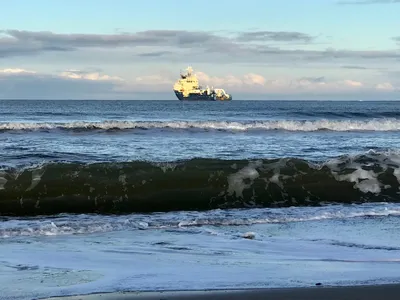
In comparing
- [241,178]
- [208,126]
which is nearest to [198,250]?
[241,178]

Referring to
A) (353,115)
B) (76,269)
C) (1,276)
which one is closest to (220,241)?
(76,269)

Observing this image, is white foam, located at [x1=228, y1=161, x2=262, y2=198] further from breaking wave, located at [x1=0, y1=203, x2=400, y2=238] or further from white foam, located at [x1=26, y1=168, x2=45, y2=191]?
white foam, located at [x1=26, y1=168, x2=45, y2=191]

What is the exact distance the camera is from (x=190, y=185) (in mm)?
11461

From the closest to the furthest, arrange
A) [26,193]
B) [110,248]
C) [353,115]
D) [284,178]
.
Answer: [110,248] < [26,193] < [284,178] < [353,115]

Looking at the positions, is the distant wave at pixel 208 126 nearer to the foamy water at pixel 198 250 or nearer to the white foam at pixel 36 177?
the white foam at pixel 36 177

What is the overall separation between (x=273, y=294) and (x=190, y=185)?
6.68 meters

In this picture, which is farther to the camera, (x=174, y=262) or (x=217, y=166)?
(x=217, y=166)

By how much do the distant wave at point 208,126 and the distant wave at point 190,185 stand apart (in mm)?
13391

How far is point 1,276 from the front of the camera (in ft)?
17.6

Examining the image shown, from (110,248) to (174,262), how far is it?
0.97 metres

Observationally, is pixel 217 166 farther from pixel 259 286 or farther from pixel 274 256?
pixel 259 286

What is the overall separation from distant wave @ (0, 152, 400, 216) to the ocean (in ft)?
0.07

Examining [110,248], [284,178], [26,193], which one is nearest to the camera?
[110,248]

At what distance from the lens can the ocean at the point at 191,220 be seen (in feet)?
17.9
